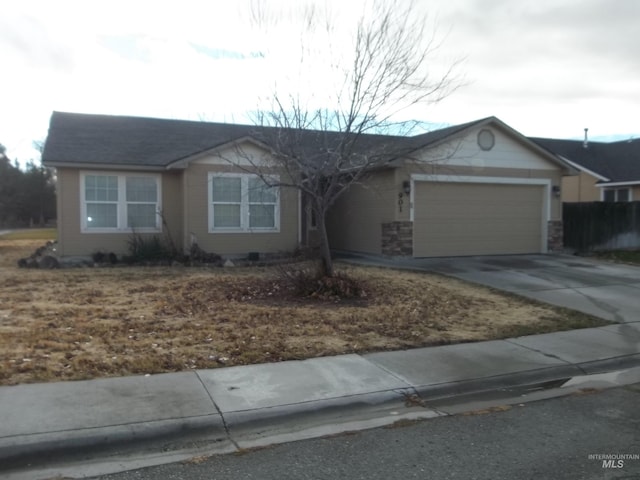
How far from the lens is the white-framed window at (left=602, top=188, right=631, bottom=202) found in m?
27.0

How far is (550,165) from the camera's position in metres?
18.5

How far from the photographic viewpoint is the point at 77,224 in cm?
1647

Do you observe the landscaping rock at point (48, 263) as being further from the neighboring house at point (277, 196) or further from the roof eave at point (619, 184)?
the roof eave at point (619, 184)

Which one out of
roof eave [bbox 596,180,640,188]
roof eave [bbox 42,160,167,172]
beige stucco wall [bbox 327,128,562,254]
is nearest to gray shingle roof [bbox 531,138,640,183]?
roof eave [bbox 596,180,640,188]

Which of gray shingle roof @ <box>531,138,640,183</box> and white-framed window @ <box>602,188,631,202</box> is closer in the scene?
white-framed window @ <box>602,188,631,202</box>

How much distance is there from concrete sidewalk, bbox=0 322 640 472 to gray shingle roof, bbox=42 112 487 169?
6.34m

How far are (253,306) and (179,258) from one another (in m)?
7.42

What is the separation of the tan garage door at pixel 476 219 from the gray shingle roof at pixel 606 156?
984cm

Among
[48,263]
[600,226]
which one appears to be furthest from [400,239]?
[48,263]

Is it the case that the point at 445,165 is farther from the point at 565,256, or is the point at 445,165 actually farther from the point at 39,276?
the point at 39,276

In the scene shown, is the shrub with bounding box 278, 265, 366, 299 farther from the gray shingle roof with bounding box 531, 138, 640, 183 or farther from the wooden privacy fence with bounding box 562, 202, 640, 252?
the gray shingle roof with bounding box 531, 138, 640, 183

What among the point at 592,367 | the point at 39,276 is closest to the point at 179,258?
the point at 39,276

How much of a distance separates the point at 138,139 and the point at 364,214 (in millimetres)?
7851

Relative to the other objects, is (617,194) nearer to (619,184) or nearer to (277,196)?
(619,184)
